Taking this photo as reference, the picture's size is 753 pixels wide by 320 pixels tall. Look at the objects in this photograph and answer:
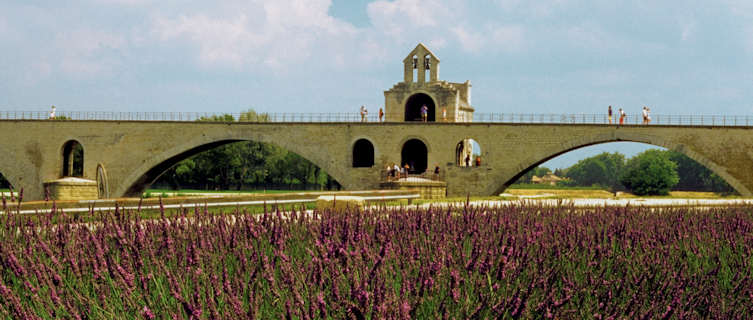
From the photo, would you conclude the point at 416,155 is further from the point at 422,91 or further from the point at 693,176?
the point at 693,176

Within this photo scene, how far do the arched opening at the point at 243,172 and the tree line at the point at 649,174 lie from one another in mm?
24625

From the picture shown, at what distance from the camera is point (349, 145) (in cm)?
3869

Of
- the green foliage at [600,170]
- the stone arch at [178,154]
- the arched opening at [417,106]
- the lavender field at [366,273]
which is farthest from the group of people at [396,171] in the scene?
the green foliage at [600,170]

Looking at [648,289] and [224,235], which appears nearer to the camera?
[648,289]

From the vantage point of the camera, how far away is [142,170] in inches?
1625

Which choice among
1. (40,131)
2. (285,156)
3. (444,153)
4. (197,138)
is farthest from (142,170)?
(285,156)

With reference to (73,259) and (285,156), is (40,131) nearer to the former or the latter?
(285,156)

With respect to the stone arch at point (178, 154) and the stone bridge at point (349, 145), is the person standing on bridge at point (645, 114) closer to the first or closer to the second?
the stone bridge at point (349, 145)

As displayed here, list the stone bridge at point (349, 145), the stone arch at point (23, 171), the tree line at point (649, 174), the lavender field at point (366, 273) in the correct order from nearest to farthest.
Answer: the lavender field at point (366, 273)
the stone bridge at point (349, 145)
the stone arch at point (23, 171)
the tree line at point (649, 174)

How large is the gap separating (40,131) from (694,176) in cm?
8820

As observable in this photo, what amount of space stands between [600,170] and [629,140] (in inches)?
4483

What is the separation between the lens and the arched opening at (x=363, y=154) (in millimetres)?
42000

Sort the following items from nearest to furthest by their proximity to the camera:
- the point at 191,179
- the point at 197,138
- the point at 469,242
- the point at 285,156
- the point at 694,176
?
the point at 469,242 → the point at 197,138 → the point at 191,179 → the point at 285,156 → the point at 694,176

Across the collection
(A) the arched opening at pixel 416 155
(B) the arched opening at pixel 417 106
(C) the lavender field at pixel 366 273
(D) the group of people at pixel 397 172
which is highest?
(B) the arched opening at pixel 417 106
